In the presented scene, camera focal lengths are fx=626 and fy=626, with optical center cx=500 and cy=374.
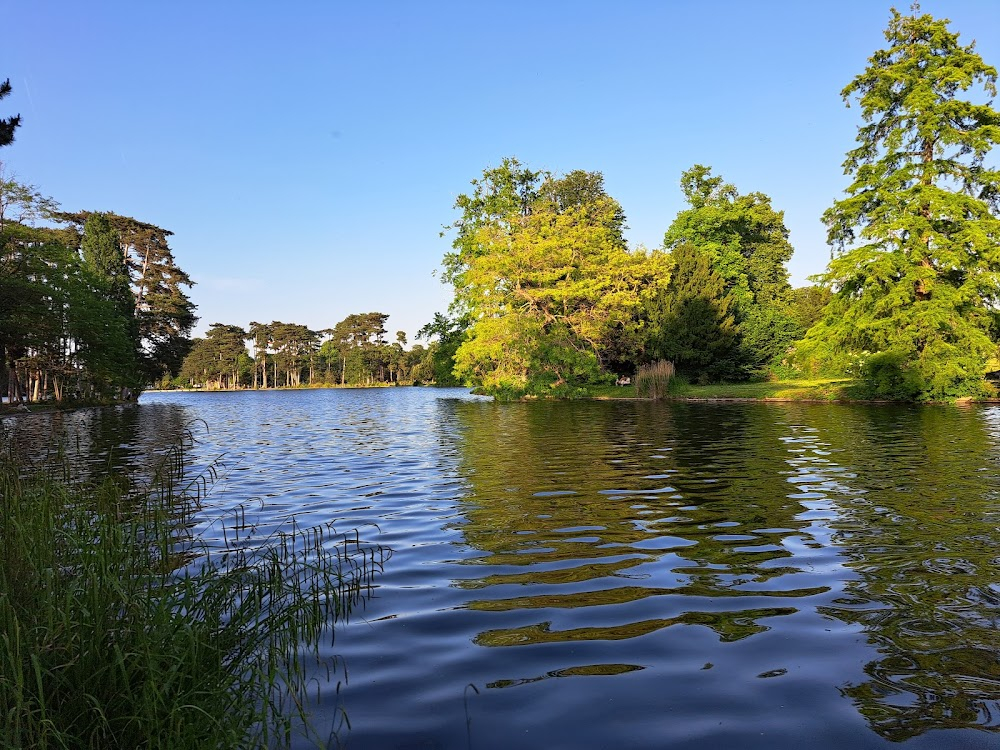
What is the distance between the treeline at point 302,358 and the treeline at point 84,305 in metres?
57.8

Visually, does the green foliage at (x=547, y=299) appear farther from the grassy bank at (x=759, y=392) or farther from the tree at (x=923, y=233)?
the tree at (x=923, y=233)

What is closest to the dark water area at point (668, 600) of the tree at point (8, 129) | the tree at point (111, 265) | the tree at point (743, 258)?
the tree at point (8, 129)

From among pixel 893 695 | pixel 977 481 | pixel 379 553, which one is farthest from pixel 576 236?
pixel 893 695

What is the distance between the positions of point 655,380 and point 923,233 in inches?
567

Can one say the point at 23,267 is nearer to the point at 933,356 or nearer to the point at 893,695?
the point at 893,695

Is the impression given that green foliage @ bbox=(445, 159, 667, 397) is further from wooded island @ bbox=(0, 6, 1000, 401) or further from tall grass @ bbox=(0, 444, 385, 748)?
tall grass @ bbox=(0, 444, 385, 748)

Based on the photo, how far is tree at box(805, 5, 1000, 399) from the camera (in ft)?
89.7

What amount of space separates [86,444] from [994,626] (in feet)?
64.0

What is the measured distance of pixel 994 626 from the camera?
168 inches

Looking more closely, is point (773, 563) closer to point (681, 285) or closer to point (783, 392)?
point (783, 392)

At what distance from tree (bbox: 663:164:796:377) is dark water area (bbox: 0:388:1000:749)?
36.6 m

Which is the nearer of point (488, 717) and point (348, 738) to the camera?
point (348, 738)

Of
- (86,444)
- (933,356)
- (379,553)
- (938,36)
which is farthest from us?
(938,36)

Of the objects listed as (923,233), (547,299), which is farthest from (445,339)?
(923,233)
